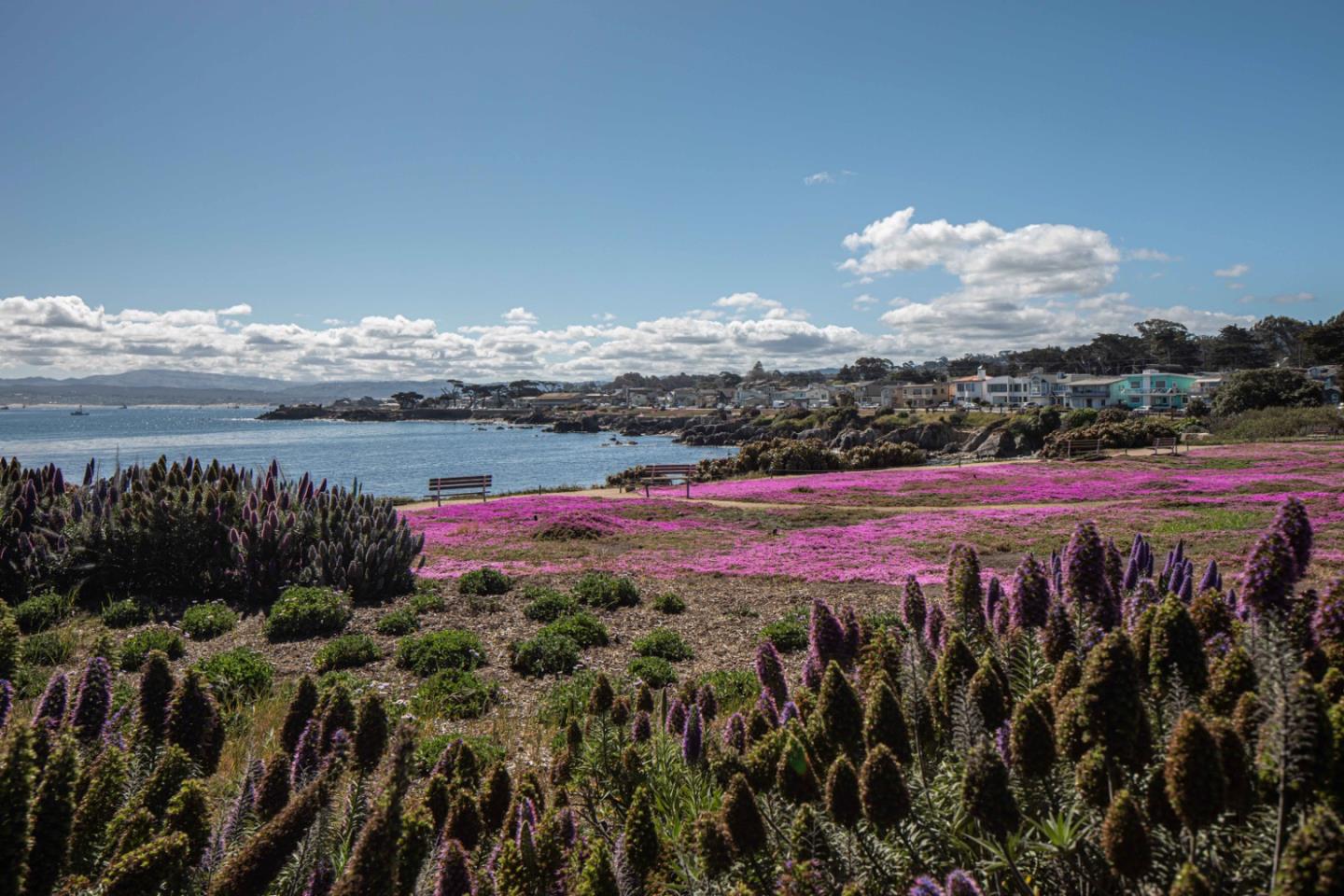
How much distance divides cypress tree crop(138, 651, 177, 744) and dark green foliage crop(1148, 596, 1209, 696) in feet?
11.2

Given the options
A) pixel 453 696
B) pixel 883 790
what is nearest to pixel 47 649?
pixel 453 696

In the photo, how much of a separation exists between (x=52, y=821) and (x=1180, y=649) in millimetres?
3063

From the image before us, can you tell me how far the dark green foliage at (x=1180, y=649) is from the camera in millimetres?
2260

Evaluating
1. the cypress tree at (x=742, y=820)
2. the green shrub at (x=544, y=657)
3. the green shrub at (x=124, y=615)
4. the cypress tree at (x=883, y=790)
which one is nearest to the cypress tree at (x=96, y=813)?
the cypress tree at (x=742, y=820)

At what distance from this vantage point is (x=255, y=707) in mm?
6387

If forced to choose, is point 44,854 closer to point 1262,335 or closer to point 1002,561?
point 1002,561

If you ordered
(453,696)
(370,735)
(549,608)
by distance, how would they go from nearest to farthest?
(370,735) → (453,696) → (549,608)

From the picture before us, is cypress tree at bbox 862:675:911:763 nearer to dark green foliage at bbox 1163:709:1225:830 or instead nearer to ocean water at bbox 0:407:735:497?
dark green foliage at bbox 1163:709:1225:830

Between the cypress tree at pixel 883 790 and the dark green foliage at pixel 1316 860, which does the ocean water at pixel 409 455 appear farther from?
the dark green foliage at pixel 1316 860

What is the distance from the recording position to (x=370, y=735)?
8.70 ft

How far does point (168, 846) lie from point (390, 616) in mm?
8653

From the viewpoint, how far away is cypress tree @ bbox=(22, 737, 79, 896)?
1760mm

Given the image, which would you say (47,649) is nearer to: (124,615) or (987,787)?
(124,615)

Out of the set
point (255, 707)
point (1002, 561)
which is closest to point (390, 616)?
point (255, 707)
